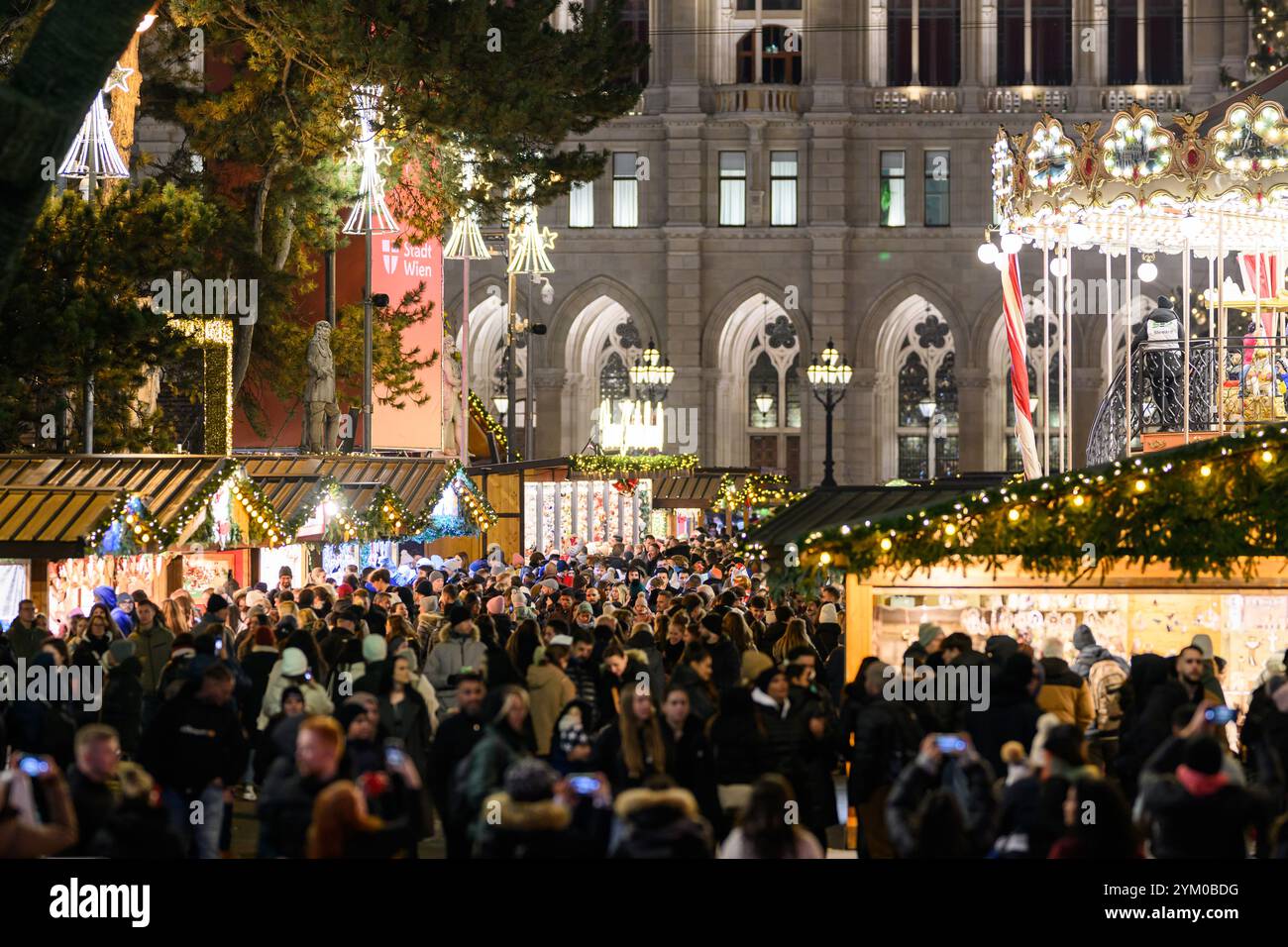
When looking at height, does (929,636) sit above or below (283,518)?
below

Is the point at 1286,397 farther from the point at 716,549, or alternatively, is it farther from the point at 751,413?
the point at 751,413

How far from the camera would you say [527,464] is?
33.9 meters

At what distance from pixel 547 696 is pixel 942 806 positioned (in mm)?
5005

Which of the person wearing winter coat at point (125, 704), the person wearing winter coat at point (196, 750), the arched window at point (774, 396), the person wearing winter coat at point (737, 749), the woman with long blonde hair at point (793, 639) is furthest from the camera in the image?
the arched window at point (774, 396)

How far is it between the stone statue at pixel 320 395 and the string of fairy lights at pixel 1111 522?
1585 cm

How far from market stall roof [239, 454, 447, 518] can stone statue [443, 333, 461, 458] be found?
208 inches

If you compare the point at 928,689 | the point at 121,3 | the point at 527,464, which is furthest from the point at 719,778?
the point at 527,464

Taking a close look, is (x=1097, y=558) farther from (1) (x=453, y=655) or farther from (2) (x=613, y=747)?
(2) (x=613, y=747)

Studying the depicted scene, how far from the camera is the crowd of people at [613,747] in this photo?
7.59 m

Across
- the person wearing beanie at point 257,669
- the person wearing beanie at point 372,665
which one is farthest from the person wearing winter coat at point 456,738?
the person wearing beanie at point 257,669

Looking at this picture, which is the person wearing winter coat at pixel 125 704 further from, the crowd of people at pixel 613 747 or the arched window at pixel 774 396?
the arched window at pixel 774 396

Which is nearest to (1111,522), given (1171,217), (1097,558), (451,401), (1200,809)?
(1097,558)

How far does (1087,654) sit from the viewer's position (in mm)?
13141

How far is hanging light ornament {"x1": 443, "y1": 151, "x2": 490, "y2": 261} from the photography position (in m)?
27.3
